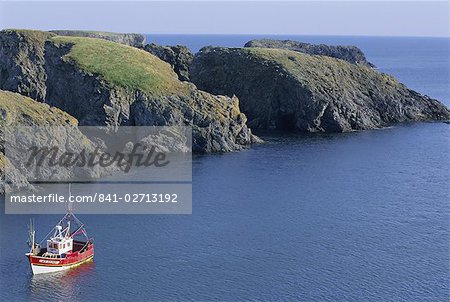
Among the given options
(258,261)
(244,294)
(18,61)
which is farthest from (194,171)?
(18,61)

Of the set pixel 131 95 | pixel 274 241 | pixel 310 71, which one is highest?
pixel 310 71

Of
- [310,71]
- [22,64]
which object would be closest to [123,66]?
[22,64]

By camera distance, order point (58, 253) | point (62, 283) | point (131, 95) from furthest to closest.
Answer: point (131, 95) → point (58, 253) → point (62, 283)

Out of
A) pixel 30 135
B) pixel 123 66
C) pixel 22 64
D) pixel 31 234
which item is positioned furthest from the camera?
pixel 22 64

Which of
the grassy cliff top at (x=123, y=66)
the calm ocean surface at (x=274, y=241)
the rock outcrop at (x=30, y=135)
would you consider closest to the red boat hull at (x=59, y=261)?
the calm ocean surface at (x=274, y=241)

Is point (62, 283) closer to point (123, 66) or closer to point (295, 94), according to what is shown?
point (123, 66)

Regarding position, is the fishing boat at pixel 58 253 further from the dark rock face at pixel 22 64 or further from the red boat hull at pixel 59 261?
the dark rock face at pixel 22 64
